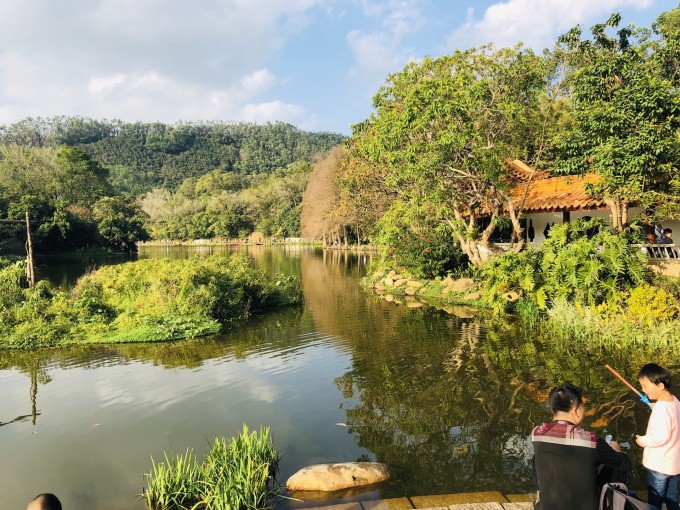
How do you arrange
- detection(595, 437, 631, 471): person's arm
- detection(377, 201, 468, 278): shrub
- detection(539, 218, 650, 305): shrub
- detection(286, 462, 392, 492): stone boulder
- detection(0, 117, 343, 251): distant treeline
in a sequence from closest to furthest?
detection(595, 437, 631, 471): person's arm, detection(286, 462, 392, 492): stone boulder, detection(539, 218, 650, 305): shrub, detection(377, 201, 468, 278): shrub, detection(0, 117, 343, 251): distant treeline

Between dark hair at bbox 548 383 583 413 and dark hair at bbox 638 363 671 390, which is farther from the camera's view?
dark hair at bbox 638 363 671 390

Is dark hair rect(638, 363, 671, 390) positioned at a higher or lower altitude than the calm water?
higher

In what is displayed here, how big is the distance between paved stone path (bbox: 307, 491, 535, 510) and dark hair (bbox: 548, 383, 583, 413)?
2.03 m

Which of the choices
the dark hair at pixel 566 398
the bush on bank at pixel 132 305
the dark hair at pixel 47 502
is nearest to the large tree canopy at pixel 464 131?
the bush on bank at pixel 132 305

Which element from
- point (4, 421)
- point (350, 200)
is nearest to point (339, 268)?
point (350, 200)

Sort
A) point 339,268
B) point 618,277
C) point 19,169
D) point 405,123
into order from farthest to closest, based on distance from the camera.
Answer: point 19,169 → point 339,268 → point 405,123 → point 618,277

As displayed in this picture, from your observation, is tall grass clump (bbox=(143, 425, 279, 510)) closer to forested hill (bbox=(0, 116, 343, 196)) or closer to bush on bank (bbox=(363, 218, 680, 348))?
bush on bank (bbox=(363, 218, 680, 348))

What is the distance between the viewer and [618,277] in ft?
42.0

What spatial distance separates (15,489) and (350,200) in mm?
25534

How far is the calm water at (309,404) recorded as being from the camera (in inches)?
233

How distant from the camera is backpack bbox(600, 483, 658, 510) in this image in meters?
2.85

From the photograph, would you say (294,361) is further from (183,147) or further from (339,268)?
(183,147)

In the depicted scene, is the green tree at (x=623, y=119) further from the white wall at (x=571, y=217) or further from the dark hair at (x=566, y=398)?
the dark hair at (x=566, y=398)

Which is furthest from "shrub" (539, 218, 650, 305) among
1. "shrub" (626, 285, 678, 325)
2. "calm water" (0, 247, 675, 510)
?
"calm water" (0, 247, 675, 510)
